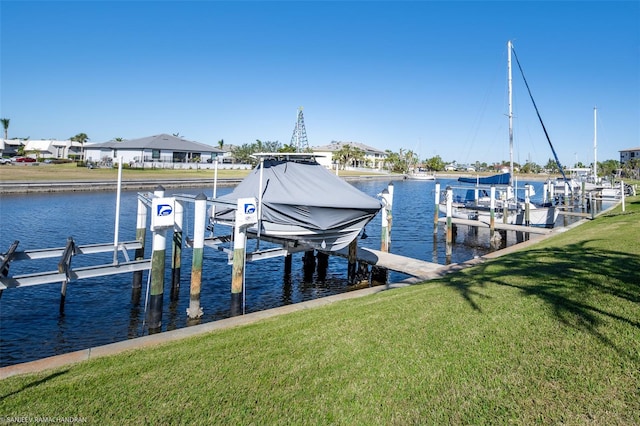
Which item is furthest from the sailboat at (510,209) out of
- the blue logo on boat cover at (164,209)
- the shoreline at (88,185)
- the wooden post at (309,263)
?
the shoreline at (88,185)

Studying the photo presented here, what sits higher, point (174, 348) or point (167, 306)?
point (174, 348)

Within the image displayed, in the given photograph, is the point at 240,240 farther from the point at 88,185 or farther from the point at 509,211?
the point at 88,185

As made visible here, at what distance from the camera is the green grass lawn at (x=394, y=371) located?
4180 millimetres

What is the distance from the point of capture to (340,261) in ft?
63.2

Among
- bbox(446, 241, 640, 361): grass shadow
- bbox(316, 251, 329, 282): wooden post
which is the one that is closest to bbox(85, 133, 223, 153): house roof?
bbox(316, 251, 329, 282): wooden post

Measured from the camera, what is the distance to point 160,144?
7744 centimetres

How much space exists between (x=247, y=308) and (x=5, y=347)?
590 cm

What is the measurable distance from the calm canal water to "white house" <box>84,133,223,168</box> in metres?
46.0

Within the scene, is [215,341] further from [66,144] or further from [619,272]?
[66,144]

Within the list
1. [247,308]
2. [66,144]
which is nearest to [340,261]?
[247,308]

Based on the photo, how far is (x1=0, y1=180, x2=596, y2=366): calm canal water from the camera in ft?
33.5

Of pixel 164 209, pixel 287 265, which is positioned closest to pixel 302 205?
pixel 164 209

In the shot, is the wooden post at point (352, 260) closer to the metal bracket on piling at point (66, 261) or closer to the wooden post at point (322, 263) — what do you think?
the wooden post at point (322, 263)

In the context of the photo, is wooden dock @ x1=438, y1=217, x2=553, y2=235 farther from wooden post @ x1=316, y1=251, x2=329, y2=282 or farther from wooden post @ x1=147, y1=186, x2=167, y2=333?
wooden post @ x1=147, y1=186, x2=167, y2=333
